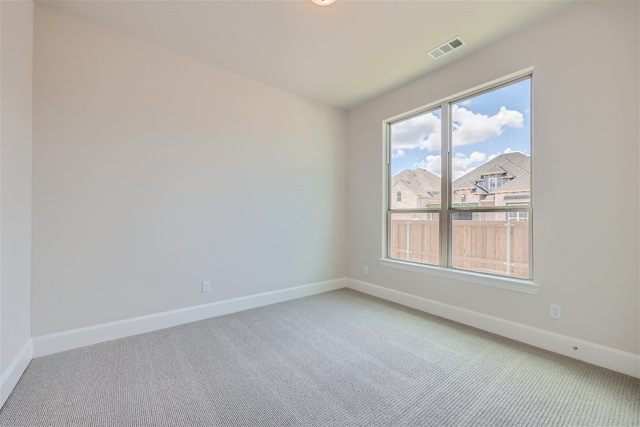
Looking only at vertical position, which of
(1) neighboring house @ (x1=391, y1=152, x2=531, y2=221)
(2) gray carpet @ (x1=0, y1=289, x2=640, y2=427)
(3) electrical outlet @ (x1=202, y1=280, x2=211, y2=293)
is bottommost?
(2) gray carpet @ (x1=0, y1=289, x2=640, y2=427)

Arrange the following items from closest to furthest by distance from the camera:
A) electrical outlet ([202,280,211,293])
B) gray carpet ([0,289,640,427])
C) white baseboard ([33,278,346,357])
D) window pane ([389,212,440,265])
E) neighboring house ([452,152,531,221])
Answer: gray carpet ([0,289,640,427]), white baseboard ([33,278,346,357]), neighboring house ([452,152,531,221]), electrical outlet ([202,280,211,293]), window pane ([389,212,440,265])

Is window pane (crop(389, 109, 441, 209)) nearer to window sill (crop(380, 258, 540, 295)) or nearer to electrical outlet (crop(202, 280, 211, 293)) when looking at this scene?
window sill (crop(380, 258, 540, 295))

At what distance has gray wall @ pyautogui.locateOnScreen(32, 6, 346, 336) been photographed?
7.32 ft

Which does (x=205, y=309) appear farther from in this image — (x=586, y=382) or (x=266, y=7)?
(x=586, y=382)

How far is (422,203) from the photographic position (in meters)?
3.39

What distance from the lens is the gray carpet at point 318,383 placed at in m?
1.52

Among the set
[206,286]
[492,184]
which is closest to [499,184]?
[492,184]

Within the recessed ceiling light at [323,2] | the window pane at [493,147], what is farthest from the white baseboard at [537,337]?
the recessed ceiling light at [323,2]

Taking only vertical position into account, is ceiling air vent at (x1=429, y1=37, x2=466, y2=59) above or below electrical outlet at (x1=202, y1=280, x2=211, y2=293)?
above

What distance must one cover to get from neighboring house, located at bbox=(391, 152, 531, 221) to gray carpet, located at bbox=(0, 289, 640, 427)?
51.6 inches

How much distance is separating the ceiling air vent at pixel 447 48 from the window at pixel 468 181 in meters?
0.50

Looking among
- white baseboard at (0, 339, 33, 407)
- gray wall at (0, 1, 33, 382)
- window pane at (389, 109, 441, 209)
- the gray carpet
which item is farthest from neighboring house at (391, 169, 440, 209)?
white baseboard at (0, 339, 33, 407)

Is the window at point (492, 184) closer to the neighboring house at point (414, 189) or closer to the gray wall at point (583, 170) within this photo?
the gray wall at point (583, 170)

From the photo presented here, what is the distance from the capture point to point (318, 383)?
183cm
